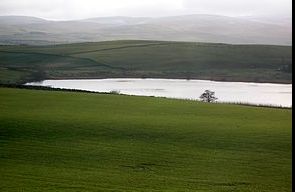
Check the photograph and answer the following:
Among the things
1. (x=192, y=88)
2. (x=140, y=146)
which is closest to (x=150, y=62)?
(x=192, y=88)

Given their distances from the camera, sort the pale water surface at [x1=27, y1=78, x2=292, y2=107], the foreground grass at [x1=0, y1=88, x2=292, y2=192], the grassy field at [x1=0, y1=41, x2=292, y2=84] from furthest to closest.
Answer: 1. the grassy field at [x1=0, y1=41, x2=292, y2=84]
2. the pale water surface at [x1=27, y1=78, x2=292, y2=107]
3. the foreground grass at [x1=0, y1=88, x2=292, y2=192]

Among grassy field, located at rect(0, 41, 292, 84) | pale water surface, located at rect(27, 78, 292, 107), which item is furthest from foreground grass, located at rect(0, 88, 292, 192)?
grassy field, located at rect(0, 41, 292, 84)

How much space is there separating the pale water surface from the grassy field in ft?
25.0

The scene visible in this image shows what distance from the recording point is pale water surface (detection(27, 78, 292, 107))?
78750mm

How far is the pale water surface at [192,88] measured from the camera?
7875cm

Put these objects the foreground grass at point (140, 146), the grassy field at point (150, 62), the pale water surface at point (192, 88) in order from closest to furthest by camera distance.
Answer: the foreground grass at point (140, 146) → the pale water surface at point (192, 88) → the grassy field at point (150, 62)

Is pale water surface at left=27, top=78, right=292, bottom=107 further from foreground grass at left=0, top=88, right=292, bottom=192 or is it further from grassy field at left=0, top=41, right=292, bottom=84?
foreground grass at left=0, top=88, right=292, bottom=192

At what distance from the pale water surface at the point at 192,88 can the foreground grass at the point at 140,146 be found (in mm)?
36403

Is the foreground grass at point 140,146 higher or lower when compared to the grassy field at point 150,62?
lower

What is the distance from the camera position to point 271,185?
2027 cm

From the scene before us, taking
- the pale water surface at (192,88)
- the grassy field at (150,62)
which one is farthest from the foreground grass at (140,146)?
the grassy field at (150,62)

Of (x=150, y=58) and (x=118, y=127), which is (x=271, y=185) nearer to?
(x=118, y=127)

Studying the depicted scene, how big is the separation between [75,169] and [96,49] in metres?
137

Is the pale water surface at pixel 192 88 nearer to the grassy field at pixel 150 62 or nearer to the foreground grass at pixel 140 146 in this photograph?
the grassy field at pixel 150 62
